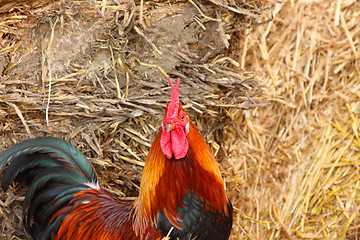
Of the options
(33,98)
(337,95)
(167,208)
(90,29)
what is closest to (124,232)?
(167,208)

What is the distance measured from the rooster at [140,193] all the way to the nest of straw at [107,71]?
0.29 metres

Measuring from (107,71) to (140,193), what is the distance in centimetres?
104

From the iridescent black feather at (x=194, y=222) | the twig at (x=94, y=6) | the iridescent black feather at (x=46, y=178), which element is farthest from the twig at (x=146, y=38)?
the iridescent black feather at (x=194, y=222)

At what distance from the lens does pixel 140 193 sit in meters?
2.53

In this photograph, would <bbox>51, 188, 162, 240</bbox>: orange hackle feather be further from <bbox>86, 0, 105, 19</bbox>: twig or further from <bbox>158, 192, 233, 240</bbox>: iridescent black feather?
<bbox>86, 0, 105, 19</bbox>: twig

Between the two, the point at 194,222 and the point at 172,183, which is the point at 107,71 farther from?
the point at 194,222

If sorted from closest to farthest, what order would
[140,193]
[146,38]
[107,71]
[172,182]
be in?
[172,182]
[140,193]
[146,38]
[107,71]

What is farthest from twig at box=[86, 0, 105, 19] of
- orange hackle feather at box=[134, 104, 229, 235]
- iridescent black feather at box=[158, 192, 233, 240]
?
iridescent black feather at box=[158, 192, 233, 240]

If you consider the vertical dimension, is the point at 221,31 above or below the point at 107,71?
above

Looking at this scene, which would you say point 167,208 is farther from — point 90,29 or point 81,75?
point 90,29

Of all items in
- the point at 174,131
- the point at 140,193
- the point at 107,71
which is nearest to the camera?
the point at 174,131

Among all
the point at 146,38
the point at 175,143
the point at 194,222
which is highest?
the point at 146,38

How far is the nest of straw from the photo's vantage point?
2.91m

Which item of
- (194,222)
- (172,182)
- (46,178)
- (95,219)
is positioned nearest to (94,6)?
(46,178)
